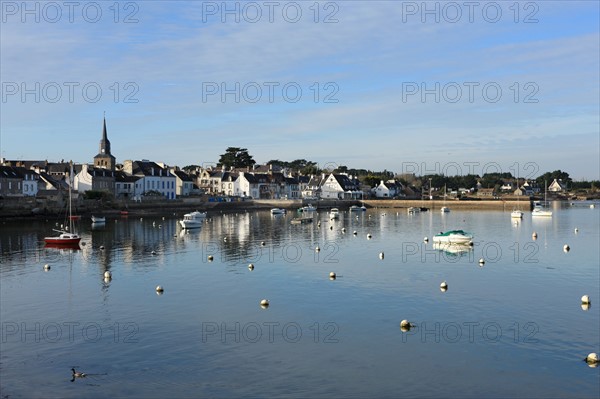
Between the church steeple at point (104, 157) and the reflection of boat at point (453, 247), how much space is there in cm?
7966

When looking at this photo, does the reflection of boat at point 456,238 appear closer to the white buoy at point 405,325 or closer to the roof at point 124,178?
the white buoy at point 405,325

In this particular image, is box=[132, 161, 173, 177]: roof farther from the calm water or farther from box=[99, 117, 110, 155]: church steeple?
the calm water

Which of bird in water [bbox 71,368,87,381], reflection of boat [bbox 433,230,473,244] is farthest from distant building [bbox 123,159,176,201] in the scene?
bird in water [bbox 71,368,87,381]

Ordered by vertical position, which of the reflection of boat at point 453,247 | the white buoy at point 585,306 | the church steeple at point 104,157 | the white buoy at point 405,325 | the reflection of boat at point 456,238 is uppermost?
the church steeple at point 104,157

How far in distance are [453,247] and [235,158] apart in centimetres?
12031

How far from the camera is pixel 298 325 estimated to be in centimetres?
2380

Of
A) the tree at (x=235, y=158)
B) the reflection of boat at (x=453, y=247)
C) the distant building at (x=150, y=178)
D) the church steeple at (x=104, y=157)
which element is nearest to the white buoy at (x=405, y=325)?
the reflection of boat at (x=453, y=247)

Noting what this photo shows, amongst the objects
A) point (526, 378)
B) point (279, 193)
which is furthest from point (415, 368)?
point (279, 193)

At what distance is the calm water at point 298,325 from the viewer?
17.4 meters

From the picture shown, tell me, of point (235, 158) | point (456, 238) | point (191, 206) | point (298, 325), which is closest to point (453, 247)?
point (456, 238)

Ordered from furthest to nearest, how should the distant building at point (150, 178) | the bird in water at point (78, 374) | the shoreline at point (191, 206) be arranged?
the distant building at point (150, 178)
the shoreline at point (191, 206)
the bird in water at point (78, 374)

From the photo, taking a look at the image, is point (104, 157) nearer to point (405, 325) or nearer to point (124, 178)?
point (124, 178)

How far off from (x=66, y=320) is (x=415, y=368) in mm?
14851

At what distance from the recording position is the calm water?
57.0 feet
